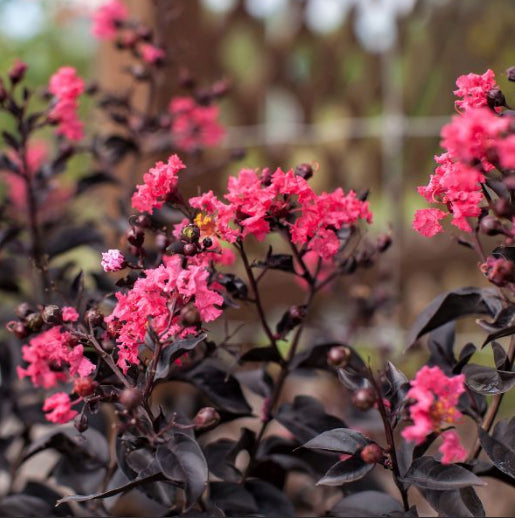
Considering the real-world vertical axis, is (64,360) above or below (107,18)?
below

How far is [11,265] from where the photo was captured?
141 cm

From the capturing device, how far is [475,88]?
29.3 inches

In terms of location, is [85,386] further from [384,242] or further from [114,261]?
[384,242]

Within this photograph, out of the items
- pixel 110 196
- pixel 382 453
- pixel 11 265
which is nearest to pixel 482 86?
pixel 382 453

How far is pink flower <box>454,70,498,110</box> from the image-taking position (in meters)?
0.74

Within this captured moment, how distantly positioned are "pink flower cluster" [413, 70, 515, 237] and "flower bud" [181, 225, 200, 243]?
0.70 feet

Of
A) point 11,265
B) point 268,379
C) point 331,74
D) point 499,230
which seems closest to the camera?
point 499,230

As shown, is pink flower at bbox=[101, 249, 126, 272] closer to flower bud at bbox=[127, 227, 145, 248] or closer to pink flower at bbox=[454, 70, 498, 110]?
flower bud at bbox=[127, 227, 145, 248]

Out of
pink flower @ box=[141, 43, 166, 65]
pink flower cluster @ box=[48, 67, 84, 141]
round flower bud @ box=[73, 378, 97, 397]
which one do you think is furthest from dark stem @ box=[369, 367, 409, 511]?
pink flower @ box=[141, 43, 166, 65]

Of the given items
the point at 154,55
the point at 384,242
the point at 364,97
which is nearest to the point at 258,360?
the point at 384,242

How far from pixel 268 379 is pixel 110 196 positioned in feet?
4.08

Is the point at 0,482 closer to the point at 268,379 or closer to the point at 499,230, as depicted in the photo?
the point at 268,379

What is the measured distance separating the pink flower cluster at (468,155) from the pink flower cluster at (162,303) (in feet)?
0.74

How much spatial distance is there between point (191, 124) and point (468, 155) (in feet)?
3.10
